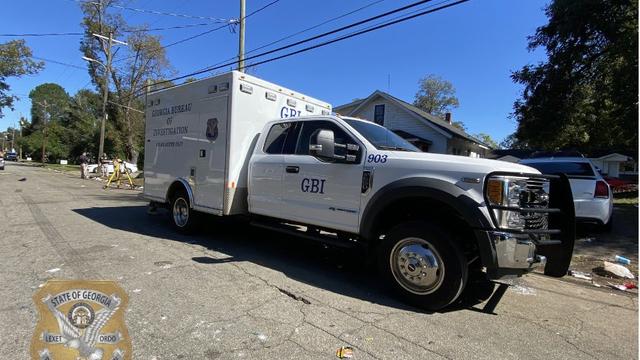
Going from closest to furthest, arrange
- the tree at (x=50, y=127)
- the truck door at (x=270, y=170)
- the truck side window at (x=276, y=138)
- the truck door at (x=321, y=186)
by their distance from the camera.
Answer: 1. the truck door at (x=321, y=186)
2. the truck door at (x=270, y=170)
3. the truck side window at (x=276, y=138)
4. the tree at (x=50, y=127)

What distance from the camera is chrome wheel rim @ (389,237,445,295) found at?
164 inches

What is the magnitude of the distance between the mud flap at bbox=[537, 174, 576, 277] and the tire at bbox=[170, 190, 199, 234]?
545 centimetres

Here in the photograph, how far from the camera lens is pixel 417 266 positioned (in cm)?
428

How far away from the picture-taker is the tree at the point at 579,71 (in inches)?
647

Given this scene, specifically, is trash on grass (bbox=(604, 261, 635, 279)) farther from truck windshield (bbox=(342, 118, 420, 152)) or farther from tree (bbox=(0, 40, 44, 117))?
tree (bbox=(0, 40, 44, 117))

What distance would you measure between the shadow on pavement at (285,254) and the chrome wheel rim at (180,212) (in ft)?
0.77

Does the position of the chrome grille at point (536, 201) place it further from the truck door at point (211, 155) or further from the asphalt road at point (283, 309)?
the truck door at point (211, 155)

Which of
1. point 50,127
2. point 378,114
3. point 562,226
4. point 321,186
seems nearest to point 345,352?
point 321,186

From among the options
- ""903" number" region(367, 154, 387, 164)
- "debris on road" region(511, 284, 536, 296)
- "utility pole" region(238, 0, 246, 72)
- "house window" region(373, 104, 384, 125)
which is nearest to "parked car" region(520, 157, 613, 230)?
"debris on road" region(511, 284, 536, 296)

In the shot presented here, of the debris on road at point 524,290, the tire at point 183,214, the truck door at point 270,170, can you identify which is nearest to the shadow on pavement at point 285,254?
the tire at point 183,214

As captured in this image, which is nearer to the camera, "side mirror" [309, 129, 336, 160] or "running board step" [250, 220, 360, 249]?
"side mirror" [309, 129, 336, 160]

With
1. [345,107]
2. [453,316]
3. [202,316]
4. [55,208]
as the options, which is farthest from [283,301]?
[345,107]

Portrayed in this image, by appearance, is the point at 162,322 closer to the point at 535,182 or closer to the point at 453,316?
the point at 453,316

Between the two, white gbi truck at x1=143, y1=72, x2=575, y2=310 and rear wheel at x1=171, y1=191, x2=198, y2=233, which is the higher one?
white gbi truck at x1=143, y1=72, x2=575, y2=310
